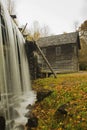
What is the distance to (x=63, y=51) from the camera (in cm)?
3834

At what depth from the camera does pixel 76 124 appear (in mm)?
8281

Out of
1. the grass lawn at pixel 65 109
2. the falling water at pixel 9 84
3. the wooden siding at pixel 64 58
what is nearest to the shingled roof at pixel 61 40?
the wooden siding at pixel 64 58

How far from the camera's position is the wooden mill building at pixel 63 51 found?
121 feet

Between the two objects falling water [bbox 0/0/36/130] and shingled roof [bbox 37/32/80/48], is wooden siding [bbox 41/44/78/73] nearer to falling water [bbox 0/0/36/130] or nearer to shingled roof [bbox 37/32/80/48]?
shingled roof [bbox 37/32/80/48]

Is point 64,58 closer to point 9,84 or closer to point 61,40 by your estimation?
point 61,40

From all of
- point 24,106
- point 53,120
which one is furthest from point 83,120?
point 24,106

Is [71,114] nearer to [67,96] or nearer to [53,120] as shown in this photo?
[53,120]

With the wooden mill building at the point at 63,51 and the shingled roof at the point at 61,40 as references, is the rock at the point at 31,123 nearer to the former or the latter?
the wooden mill building at the point at 63,51

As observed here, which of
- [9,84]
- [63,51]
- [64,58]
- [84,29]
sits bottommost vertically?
[9,84]

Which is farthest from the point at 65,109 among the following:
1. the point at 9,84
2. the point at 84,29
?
the point at 84,29

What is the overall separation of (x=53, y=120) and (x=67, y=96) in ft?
8.45

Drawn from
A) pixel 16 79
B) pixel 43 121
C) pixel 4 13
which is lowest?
pixel 43 121

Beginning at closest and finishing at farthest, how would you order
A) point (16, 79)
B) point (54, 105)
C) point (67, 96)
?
point (54, 105) < point (67, 96) < point (16, 79)

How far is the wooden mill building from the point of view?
36.8 m
